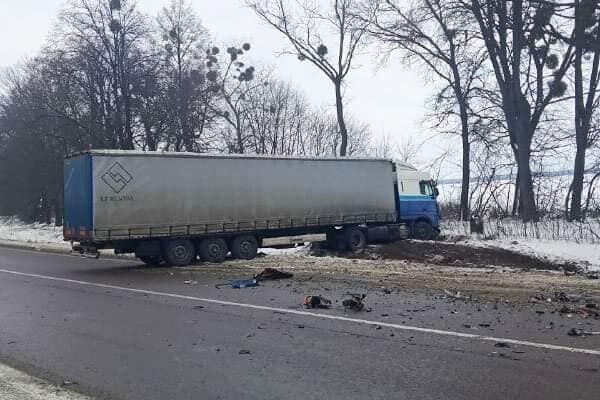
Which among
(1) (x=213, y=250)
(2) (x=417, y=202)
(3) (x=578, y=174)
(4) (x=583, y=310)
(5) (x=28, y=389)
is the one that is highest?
(3) (x=578, y=174)

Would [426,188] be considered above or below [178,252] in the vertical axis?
above

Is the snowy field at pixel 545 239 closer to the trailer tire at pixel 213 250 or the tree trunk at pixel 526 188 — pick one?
the tree trunk at pixel 526 188

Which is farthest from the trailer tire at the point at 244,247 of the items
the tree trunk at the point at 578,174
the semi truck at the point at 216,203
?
the tree trunk at the point at 578,174

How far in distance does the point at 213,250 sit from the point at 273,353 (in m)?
12.8

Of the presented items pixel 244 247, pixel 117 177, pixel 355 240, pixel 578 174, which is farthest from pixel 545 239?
pixel 117 177

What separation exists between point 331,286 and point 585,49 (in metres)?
20.3

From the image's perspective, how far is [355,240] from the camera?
76.4 feet

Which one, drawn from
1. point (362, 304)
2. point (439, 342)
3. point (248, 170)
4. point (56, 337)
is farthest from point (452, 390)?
point (248, 170)

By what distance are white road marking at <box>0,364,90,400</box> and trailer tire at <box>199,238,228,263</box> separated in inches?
513

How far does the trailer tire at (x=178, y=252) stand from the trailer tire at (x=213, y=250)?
377mm

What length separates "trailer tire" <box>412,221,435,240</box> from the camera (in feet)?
82.5

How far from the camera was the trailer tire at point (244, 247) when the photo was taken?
20219 mm

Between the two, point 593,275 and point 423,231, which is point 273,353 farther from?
point 423,231

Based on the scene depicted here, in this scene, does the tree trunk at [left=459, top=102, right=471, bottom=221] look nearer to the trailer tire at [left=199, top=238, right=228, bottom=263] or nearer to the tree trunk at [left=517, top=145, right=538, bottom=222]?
the tree trunk at [left=517, top=145, right=538, bottom=222]
